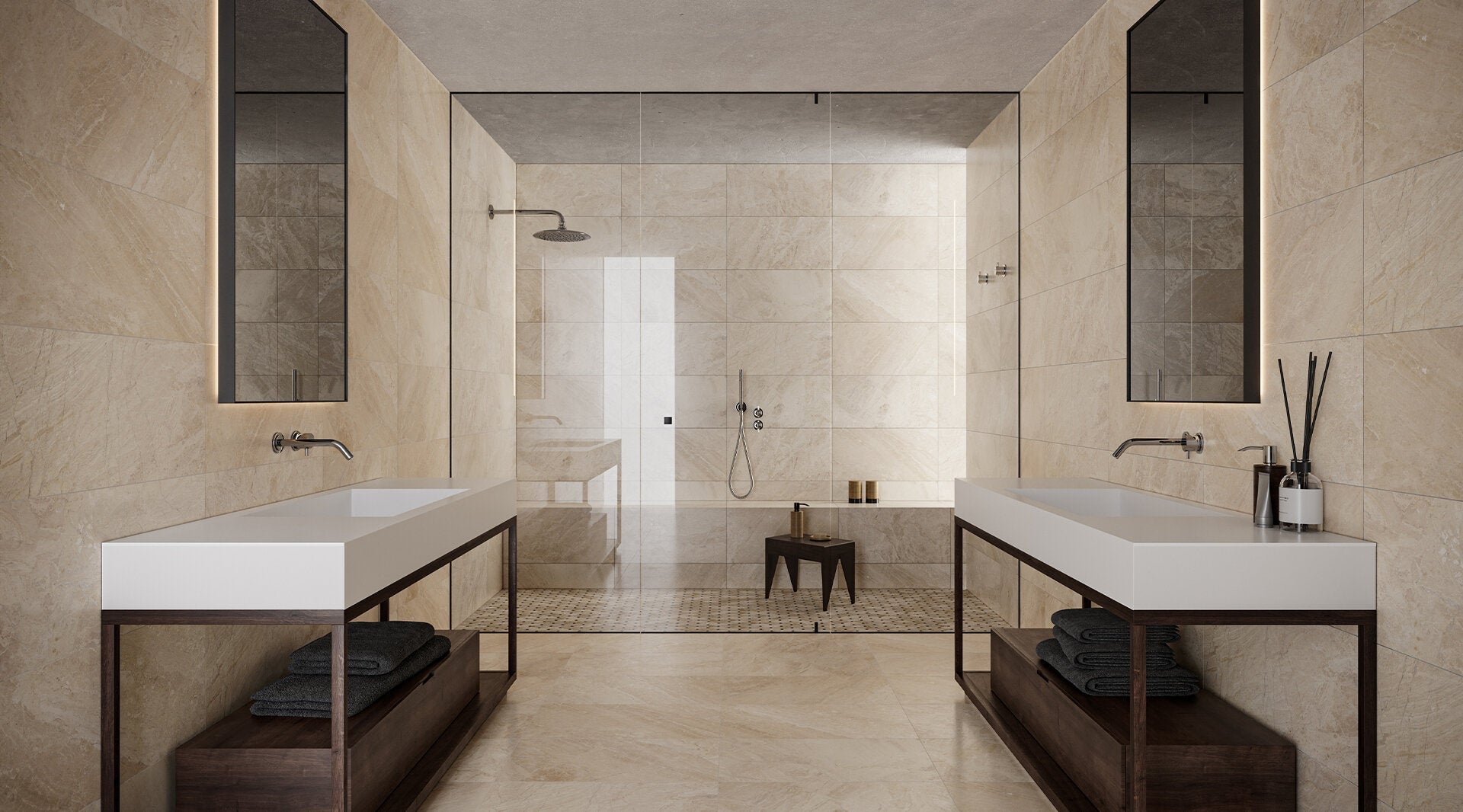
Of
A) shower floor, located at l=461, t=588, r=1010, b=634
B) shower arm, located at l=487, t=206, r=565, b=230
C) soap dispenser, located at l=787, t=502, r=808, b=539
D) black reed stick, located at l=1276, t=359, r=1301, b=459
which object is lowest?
shower floor, located at l=461, t=588, r=1010, b=634

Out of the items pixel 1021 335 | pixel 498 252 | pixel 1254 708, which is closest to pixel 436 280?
pixel 498 252

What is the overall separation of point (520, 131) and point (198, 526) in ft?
8.53

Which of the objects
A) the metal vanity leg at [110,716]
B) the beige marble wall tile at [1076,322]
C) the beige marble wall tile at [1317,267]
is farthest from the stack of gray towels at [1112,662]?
the metal vanity leg at [110,716]

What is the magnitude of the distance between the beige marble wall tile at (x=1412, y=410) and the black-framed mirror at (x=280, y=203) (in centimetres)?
279

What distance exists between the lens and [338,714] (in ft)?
6.04

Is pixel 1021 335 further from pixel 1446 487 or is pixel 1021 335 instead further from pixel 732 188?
pixel 1446 487

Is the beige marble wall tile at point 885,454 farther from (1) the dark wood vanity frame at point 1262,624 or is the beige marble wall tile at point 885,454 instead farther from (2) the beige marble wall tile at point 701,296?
(1) the dark wood vanity frame at point 1262,624

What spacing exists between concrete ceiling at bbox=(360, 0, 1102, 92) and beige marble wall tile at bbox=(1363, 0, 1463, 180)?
1.58 m

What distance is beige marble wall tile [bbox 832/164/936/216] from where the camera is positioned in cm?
412

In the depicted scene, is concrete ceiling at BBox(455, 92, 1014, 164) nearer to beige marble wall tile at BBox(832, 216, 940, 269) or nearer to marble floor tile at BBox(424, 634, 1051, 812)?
beige marble wall tile at BBox(832, 216, 940, 269)

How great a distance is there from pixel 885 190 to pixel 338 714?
3297mm

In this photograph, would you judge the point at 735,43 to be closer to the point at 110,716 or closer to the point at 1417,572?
the point at 1417,572

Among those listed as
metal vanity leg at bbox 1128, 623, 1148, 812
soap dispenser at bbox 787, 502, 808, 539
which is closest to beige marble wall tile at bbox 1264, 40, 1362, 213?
metal vanity leg at bbox 1128, 623, 1148, 812

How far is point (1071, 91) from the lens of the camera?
3564 millimetres
